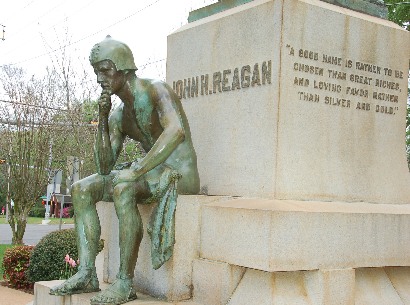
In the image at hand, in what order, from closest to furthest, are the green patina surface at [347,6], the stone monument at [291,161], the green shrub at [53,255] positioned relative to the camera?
the stone monument at [291,161], the green patina surface at [347,6], the green shrub at [53,255]

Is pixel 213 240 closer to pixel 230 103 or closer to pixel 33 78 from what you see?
pixel 230 103

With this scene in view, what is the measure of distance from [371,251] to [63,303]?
7.87 ft

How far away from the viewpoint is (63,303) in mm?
4918

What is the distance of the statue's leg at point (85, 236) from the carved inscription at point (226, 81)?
53.0 inches

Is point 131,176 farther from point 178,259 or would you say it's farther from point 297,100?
point 297,100

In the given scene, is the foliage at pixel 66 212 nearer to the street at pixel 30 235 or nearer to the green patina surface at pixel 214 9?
the street at pixel 30 235

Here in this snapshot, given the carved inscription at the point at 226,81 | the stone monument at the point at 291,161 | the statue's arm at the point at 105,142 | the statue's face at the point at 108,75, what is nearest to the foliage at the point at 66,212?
the carved inscription at the point at 226,81

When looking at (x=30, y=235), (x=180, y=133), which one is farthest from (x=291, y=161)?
(x=30, y=235)

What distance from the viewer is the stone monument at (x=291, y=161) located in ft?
14.5

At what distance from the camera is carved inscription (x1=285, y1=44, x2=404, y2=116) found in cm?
505

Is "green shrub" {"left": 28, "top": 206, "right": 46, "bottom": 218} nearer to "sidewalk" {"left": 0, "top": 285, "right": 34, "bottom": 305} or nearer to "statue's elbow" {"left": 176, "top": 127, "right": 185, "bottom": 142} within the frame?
"sidewalk" {"left": 0, "top": 285, "right": 34, "bottom": 305}

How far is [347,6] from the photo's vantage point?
563 cm

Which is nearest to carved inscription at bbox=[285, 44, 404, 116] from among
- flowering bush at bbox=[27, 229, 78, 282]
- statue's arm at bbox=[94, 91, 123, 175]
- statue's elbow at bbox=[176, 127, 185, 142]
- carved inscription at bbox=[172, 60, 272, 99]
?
carved inscription at bbox=[172, 60, 272, 99]

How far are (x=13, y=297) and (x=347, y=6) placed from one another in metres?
7.82
